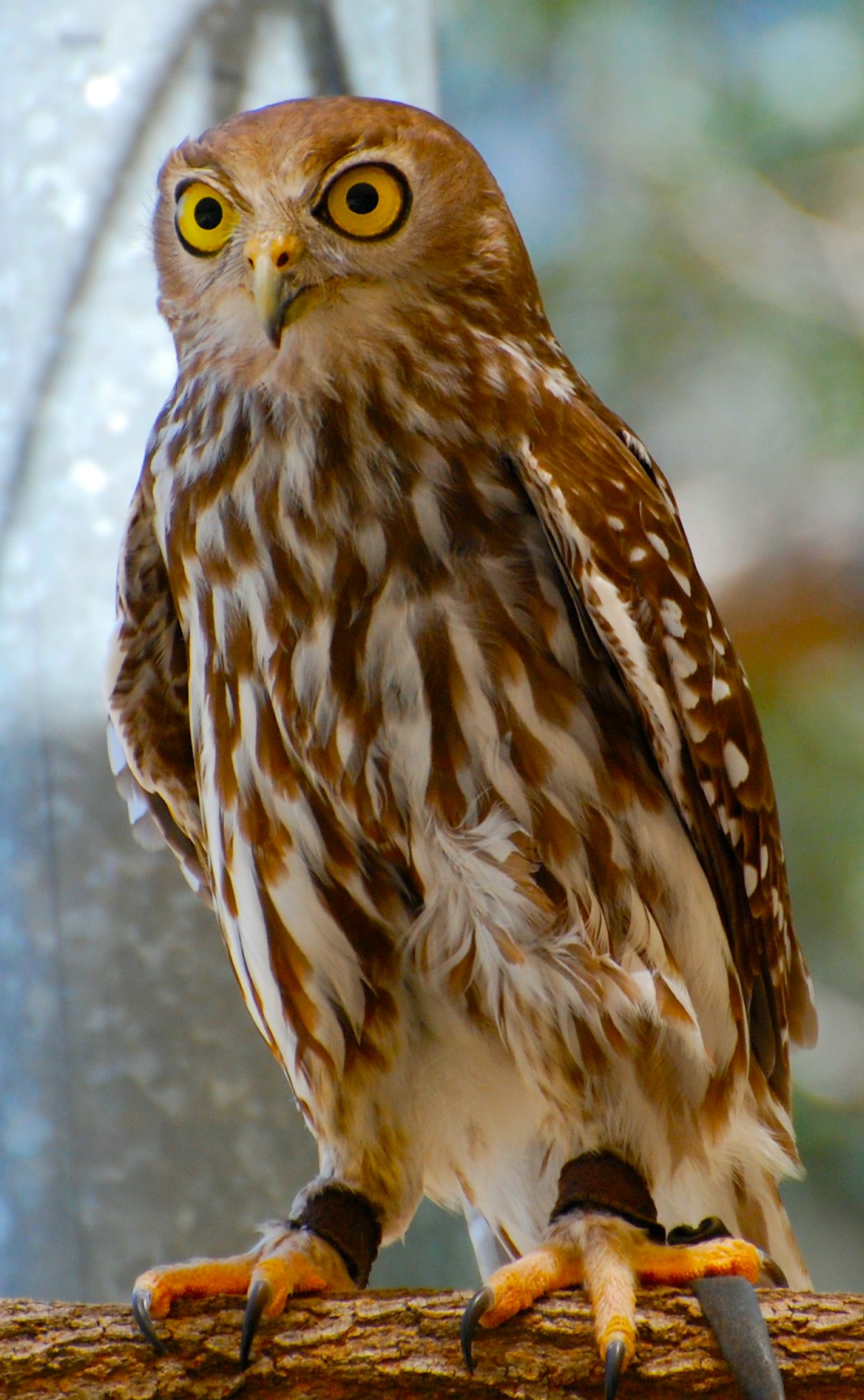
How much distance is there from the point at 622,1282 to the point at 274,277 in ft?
4.42

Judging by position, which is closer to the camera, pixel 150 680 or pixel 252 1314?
pixel 252 1314

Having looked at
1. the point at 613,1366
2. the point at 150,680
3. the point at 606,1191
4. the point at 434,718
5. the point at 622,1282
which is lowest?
the point at 613,1366

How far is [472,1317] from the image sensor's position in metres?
1.54

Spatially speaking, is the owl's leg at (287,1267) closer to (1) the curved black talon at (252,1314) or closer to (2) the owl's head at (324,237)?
(1) the curved black talon at (252,1314)

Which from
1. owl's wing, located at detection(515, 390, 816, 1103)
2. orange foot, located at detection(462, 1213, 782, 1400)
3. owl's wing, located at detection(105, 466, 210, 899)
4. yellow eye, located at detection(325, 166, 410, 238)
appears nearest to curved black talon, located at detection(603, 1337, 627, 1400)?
orange foot, located at detection(462, 1213, 782, 1400)

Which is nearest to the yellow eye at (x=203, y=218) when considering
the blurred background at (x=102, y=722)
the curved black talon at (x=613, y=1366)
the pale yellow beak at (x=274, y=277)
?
the pale yellow beak at (x=274, y=277)

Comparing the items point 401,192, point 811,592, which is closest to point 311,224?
point 401,192

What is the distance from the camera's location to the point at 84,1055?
9.43 feet

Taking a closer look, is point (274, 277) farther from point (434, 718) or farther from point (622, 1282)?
point (622, 1282)

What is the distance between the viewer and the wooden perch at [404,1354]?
1.52 meters

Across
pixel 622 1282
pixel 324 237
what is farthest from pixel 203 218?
pixel 622 1282

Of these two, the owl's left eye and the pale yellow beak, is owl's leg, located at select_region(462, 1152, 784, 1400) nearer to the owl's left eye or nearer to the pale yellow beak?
the pale yellow beak

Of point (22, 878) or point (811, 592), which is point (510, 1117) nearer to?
point (22, 878)

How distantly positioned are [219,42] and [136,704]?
69.9 inches
